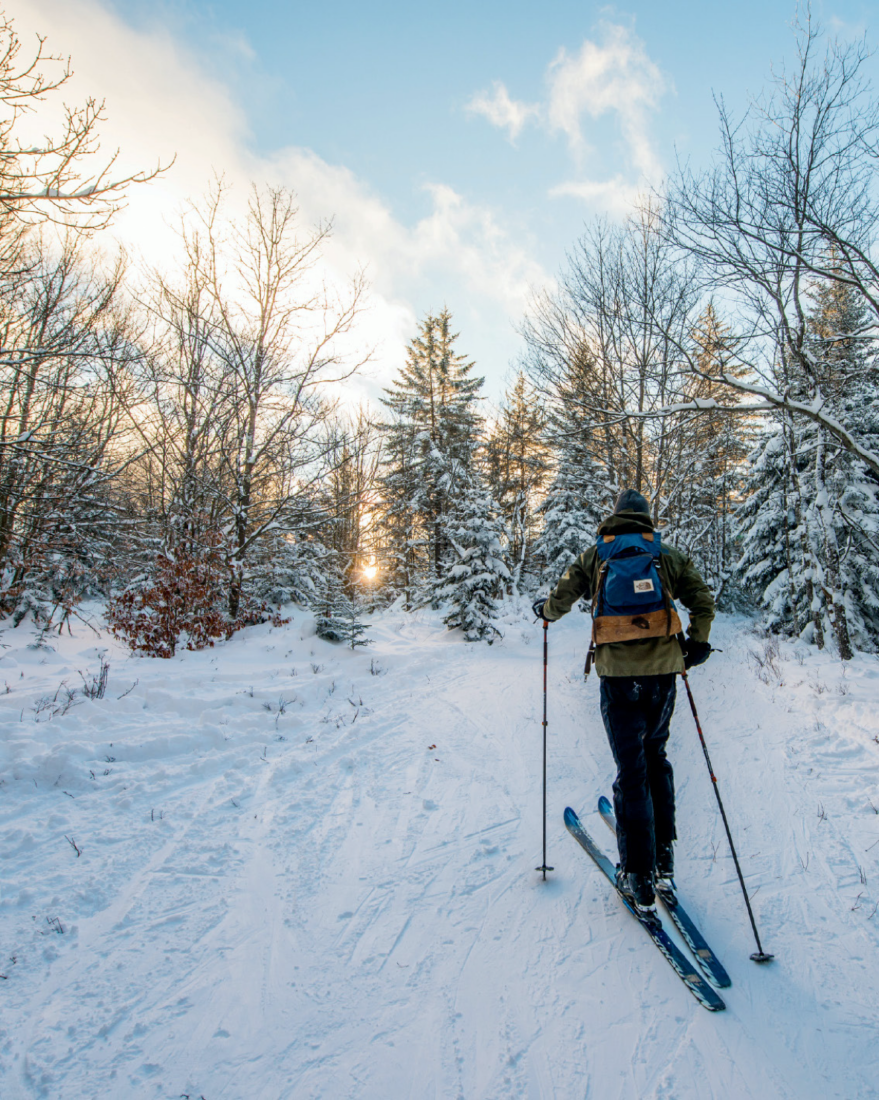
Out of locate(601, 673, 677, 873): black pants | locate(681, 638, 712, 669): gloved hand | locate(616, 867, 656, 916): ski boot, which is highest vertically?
locate(681, 638, 712, 669): gloved hand

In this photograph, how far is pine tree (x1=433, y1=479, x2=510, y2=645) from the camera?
1302 cm

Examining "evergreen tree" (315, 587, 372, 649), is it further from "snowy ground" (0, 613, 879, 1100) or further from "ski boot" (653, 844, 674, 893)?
"ski boot" (653, 844, 674, 893)

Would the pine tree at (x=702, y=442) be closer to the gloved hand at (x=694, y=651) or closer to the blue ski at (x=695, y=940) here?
the gloved hand at (x=694, y=651)

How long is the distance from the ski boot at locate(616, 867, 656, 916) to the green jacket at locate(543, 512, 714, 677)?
111 centimetres

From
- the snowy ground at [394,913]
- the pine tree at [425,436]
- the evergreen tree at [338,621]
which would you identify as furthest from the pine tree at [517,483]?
the snowy ground at [394,913]

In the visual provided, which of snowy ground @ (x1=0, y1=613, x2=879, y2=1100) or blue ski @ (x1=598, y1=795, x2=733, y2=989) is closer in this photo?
snowy ground @ (x1=0, y1=613, x2=879, y2=1100)

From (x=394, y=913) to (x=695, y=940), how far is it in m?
1.61

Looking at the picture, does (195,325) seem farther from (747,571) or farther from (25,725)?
(747,571)

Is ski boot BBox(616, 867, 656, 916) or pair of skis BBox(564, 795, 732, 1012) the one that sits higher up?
ski boot BBox(616, 867, 656, 916)

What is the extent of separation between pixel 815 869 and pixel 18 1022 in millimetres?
4348

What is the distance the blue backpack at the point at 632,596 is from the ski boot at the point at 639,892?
130 cm

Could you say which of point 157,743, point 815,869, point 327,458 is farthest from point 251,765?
point 327,458

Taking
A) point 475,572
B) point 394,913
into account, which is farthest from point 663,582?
point 475,572

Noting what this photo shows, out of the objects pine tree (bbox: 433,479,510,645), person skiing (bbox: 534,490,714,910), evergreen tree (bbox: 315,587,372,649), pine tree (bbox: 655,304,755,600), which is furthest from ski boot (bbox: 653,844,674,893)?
pine tree (bbox: 433,479,510,645)
